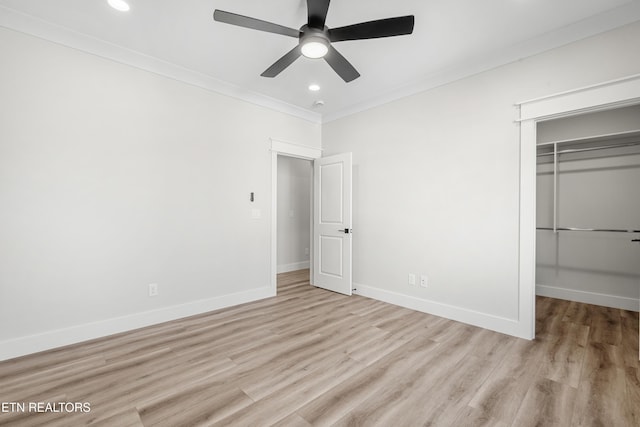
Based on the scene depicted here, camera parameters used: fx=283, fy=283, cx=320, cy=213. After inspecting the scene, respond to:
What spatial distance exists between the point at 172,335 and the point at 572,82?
4423 millimetres

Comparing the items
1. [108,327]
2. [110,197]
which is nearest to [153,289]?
[108,327]

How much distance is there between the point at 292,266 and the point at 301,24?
4553 mm

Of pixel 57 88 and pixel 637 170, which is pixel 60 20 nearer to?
pixel 57 88

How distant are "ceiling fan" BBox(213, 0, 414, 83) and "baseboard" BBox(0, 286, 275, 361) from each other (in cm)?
286

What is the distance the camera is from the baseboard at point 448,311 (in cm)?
283

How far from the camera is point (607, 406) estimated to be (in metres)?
1.76

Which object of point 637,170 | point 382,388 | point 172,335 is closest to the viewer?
point 382,388

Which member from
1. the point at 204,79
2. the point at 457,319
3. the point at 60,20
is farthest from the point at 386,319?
the point at 60,20

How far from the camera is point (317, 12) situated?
197cm

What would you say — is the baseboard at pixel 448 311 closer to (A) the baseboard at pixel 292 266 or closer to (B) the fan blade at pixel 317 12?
(A) the baseboard at pixel 292 266

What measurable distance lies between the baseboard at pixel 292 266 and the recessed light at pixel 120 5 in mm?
4546

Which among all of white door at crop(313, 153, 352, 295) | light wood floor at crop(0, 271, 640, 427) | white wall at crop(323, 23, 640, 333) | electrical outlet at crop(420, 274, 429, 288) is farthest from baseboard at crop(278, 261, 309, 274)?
electrical outlet at crop(420, 274, 429, 288)

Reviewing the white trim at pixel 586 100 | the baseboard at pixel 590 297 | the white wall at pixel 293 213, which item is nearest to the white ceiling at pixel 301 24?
the white trim at pixel 586 100

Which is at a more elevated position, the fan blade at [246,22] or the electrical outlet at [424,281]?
the fan blade at [246,22]
